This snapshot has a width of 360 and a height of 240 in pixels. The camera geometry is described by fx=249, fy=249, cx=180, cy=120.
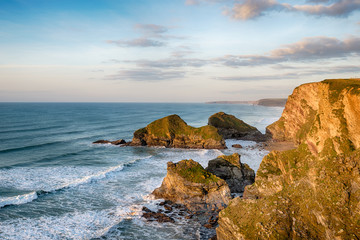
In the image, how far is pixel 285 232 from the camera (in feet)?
40.5

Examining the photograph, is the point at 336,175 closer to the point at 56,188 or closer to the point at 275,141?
the point at 56,188

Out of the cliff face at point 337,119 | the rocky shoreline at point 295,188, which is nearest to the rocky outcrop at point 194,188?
the rocky shoreline at point 295,188

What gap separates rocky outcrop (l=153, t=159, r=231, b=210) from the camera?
23672 mm

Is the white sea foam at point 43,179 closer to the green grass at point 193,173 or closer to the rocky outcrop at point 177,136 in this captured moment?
the green grass at point 193,173

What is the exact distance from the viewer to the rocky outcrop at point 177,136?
5519 centimetres

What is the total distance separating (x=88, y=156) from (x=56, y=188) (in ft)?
60.9

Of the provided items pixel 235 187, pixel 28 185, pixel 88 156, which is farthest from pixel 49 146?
pixel 235 187

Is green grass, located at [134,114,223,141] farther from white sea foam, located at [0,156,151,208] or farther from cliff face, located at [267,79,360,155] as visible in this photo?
cliff face, located at [267,79,360,155]

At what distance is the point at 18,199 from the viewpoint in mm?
26359

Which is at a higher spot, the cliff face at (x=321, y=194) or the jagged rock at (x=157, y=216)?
the cliff face at (x=321, y=194)

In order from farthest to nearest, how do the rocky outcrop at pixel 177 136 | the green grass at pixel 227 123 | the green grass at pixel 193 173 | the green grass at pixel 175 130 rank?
the green grass at pixel 227 123, the green grass at pixel 175 130, the rocky outcrop at pixel 177 136, the green grass at pixel 193 173

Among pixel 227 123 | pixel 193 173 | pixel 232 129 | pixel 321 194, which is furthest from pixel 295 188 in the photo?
pixel 227 123

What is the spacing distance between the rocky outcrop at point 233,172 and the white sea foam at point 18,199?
64.8ft

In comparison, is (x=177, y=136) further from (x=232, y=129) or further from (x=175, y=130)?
(x=232, y=129)
